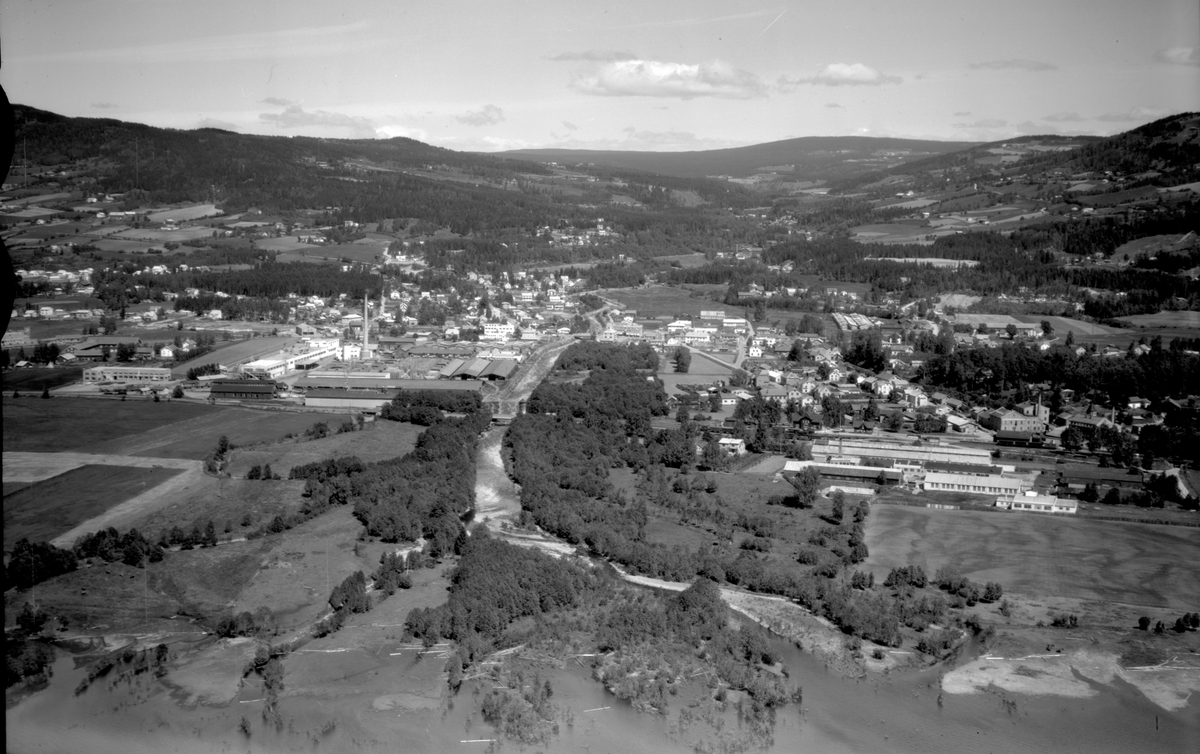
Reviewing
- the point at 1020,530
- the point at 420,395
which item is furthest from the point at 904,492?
the point at 420,395

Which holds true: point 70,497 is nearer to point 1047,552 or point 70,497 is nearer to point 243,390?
point 243,390

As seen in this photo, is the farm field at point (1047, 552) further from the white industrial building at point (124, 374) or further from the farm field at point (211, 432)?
the white industrial building at point (124, 374)

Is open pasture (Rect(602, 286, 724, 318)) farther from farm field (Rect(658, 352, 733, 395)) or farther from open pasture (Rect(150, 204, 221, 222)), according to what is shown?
open pasture (Rect(150, 204, 221, 222))

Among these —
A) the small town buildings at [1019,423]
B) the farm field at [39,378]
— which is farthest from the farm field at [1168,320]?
the farm field at [39,378]

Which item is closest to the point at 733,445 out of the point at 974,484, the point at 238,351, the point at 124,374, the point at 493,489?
the point at 974,484

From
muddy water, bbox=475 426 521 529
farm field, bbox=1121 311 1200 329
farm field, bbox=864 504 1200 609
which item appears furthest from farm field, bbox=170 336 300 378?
farm field, bbox=1121 311 1200 329

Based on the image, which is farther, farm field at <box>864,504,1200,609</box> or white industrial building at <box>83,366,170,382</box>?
white industrial building at <box>83,366,170,382</box>
